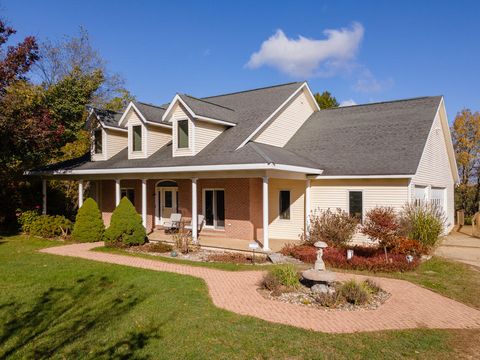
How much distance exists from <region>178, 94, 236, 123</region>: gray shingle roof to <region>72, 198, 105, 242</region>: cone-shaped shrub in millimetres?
6716

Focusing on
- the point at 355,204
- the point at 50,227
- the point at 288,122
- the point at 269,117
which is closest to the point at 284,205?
the point at 355,204

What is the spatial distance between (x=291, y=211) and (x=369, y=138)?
5.20 meters

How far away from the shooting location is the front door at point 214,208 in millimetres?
19422

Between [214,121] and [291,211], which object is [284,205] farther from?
[214,121]

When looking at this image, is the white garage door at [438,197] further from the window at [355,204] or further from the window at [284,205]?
the window at [284,205]

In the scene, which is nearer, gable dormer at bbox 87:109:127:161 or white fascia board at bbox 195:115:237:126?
white fascia board at bbox 195:115:237:126

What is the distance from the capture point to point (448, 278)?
460 inches

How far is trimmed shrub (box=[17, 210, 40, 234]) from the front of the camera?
21234mm

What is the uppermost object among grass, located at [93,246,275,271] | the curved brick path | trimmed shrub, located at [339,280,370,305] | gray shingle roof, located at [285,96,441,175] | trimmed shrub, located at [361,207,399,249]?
gray shingle roof, located at [285,96,441,175]

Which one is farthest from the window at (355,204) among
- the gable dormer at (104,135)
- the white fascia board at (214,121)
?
the gable dormer at (104,135)

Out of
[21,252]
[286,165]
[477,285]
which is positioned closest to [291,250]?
[286,165]

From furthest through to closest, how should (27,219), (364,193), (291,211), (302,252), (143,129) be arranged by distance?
A: 1. (27,219)
2. (143,129)
3. (291,211)
4. (364,193)
5. (302,252)

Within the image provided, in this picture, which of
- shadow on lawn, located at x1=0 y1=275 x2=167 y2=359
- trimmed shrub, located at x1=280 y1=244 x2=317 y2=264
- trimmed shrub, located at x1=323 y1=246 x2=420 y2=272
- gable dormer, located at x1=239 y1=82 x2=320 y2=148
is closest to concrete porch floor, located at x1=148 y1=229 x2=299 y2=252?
trimmed shrub, located at x1=280 y1=244 x2=317 y2=264

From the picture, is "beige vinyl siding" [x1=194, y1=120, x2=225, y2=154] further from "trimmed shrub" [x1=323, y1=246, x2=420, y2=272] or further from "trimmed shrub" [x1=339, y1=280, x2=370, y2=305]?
"trimmed shrub" [x1=339, y1=280, x2=370, y2=305]
